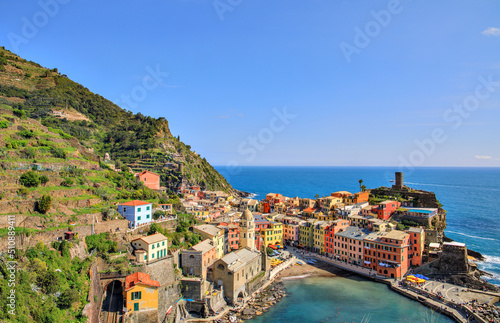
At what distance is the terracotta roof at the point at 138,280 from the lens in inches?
1096

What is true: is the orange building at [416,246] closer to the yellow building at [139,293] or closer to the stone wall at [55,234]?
the yellow building at [139,293]

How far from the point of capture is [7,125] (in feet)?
124

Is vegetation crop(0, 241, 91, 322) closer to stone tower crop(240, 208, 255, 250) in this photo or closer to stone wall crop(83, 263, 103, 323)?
stone wall crop(83, 263, 103, 323)

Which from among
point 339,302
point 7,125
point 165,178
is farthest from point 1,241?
point 165,178


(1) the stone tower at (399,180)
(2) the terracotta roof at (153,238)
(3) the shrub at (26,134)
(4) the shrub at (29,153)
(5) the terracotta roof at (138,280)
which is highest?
(3) the shrub at (26,134)

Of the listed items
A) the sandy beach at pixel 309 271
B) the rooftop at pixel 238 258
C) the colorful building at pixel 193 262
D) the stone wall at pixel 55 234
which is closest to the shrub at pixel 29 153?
the stone wall at pixel 55 234

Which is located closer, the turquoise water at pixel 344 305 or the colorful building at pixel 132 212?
the turquoise water at pixel 344 305

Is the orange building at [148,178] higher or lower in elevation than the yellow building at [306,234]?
higher

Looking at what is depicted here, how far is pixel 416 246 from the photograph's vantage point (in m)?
47.4

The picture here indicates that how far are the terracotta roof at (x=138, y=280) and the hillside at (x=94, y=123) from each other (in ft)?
138

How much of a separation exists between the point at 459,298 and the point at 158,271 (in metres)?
35.2

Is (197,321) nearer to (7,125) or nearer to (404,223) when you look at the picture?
(7,125)

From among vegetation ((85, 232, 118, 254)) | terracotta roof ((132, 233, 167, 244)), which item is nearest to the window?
vegetation ((85, 232, 118, 254))

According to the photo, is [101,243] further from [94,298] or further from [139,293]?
[139,293]
